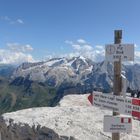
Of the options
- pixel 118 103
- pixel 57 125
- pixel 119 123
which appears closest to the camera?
pixel 118 103

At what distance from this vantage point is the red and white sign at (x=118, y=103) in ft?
35.9

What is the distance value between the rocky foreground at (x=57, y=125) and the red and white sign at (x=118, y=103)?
357 cm

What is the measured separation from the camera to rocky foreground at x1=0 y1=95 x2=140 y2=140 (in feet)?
51.6

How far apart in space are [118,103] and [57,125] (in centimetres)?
563

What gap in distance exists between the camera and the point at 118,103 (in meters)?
11.5

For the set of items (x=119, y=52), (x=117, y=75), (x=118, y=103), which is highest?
(x=119, y=52)

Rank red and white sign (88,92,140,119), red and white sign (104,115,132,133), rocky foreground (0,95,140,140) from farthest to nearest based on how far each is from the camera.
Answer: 1. rocky foreground (0,95,140,140)
2. red and white sign (104,115,132,133)
3. red and white sign (88,92,140,119)

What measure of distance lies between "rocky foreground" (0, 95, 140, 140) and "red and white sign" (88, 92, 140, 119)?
357cm

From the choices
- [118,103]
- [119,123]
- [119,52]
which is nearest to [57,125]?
[119,123]

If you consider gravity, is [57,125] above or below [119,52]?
below

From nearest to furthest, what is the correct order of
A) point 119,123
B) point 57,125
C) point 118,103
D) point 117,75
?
point 118,103, point 119,123, point 117,75, point 57,125

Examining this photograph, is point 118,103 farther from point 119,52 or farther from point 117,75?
point 119,52

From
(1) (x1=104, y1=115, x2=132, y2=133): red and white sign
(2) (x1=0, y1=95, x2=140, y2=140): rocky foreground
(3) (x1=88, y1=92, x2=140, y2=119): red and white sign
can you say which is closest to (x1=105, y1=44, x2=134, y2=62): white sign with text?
(3) (x1=88, y1=92, x2=140, y2=119): red and white sign

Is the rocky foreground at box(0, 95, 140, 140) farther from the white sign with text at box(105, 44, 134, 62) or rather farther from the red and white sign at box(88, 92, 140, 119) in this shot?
the white sign with text at box(105, 44, 134, 62)
